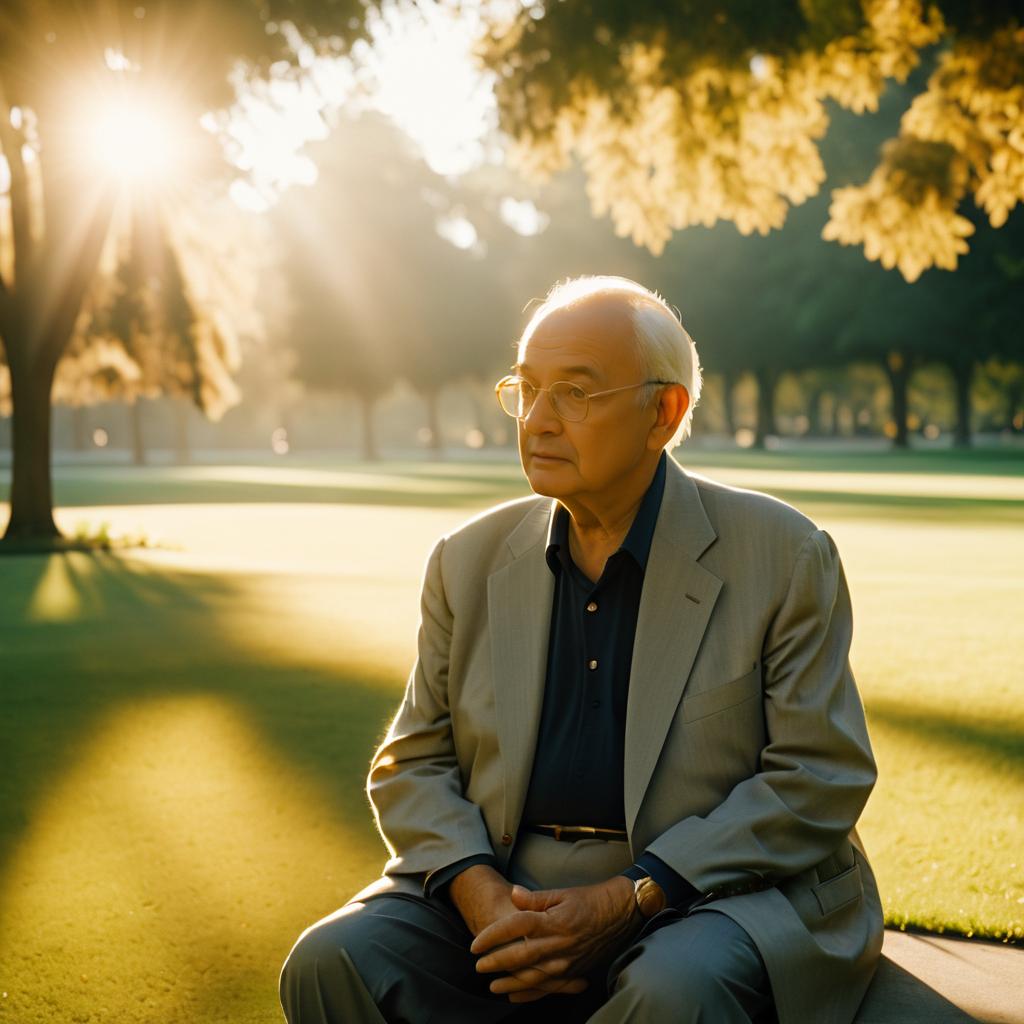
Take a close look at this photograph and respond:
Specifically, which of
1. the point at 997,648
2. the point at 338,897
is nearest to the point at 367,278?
the point at 997,648

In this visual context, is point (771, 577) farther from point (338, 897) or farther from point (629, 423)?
point (338, 897)

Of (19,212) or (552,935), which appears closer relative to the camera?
(552,935)

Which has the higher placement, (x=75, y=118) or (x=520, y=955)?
(x=75, y=118)

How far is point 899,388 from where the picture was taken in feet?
207

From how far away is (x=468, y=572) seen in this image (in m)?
3.29

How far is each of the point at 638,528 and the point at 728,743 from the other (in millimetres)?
537

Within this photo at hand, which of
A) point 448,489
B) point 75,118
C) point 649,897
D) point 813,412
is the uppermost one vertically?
point 75,118

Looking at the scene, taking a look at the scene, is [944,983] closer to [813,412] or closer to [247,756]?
[247,756]

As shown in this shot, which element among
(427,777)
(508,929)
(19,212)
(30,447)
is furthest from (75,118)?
(508,929)

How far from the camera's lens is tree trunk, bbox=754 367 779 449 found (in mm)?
68438

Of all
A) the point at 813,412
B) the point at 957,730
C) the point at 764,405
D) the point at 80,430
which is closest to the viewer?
the point at 957,730

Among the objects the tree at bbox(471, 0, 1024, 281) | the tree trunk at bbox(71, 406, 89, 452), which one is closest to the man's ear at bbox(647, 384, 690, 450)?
the tree at bbox(471, 0, 1024, 281)

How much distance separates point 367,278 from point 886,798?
59.7 metres

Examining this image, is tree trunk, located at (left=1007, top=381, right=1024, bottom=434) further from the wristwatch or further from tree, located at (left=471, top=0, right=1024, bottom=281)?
the wristwatch
